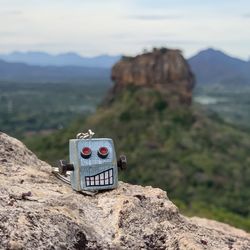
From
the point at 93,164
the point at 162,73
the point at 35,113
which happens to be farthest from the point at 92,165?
the point at 35,113

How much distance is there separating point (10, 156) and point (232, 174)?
5595 centimetres

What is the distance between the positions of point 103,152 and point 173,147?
6034 centimetres

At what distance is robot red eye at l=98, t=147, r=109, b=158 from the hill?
53.3 m

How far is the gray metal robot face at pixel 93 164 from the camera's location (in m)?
6.16

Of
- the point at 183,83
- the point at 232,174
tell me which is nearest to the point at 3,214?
the point at 232,174

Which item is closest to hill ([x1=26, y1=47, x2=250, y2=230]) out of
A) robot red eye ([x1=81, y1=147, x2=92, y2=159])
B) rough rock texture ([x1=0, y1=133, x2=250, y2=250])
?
rough rock texture ([x1=0, y1=133, x2=250, y2=250])

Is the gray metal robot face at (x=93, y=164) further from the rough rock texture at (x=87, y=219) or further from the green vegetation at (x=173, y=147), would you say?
the green vegetation at (x=173, y=147)

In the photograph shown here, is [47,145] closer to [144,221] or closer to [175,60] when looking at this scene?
[175,60]

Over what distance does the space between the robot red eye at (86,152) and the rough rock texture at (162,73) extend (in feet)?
204

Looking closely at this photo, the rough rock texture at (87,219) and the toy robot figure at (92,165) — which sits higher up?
the toy robot figure at (92,165)

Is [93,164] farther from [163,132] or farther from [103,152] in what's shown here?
[163,132]

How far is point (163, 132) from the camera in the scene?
69938 millimetres

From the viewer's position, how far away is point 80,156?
20.3 feet

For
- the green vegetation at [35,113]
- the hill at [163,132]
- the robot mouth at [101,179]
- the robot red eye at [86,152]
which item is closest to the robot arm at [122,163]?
the robot mouth at [101,179]
